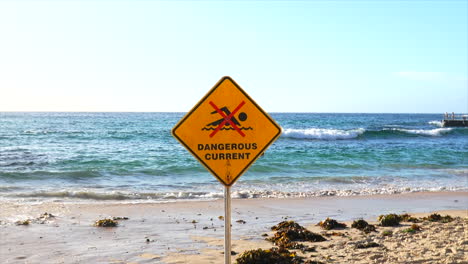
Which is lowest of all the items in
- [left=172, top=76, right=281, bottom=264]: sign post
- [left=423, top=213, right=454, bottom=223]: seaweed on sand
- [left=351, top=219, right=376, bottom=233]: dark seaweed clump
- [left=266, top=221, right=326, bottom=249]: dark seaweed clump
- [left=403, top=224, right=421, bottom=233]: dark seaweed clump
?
[left=423, top=213, right=454, bottom=223]: seaweed on sand

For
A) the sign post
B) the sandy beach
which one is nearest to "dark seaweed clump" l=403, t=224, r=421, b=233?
the sandy beach

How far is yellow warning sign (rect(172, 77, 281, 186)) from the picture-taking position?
3.59m

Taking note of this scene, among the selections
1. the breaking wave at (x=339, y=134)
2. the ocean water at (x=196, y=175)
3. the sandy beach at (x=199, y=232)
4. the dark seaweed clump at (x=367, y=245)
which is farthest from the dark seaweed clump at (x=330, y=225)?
the breaking wave at (x=339, y=134)

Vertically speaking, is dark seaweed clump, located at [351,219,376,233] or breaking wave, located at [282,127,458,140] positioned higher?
breaking wave, located at [282,127,458,140]

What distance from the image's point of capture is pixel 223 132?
3.58 meters

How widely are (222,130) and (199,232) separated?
4.08m

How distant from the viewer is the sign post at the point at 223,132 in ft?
11.8

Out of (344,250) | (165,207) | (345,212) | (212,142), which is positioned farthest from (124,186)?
(212,142)

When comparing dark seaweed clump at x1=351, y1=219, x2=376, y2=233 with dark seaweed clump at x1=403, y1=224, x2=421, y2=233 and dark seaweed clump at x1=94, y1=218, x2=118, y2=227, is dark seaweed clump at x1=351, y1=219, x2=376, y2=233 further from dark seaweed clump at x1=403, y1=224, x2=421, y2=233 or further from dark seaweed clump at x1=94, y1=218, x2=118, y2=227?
dark seaweed clump at x1=94, y1=218, x2=118, y2=227

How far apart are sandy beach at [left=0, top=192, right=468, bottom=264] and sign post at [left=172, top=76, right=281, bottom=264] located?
7.94 ft

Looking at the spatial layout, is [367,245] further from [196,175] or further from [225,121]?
[196,175]

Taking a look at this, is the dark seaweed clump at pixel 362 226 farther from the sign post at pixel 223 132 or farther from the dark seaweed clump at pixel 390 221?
the sign post at pixel 223 132

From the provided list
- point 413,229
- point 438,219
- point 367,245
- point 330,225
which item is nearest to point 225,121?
point 367,245

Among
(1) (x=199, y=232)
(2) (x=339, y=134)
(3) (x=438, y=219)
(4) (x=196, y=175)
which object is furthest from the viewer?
(2) (x=339, y=134)
